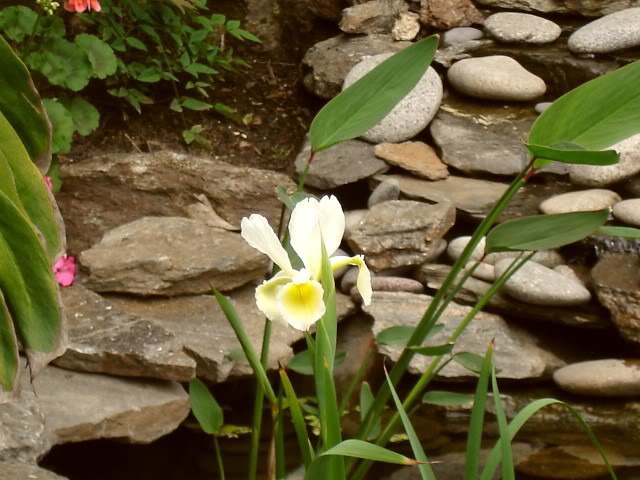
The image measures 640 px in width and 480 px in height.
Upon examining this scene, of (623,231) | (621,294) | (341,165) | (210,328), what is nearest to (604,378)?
(621,294)

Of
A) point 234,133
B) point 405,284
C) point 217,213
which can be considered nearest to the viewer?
point 405,284

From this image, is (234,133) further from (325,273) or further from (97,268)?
(325,273)

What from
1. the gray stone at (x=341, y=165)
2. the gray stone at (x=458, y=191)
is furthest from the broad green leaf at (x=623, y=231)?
the gray stone at (x=341, y=165)

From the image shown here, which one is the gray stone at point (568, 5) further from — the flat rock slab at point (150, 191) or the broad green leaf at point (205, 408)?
the broad green leaf at point (205, 408)

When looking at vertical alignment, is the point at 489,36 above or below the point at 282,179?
above

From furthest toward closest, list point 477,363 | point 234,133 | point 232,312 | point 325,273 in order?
point 234,133, point 477,363, point 232,312, point 325,273

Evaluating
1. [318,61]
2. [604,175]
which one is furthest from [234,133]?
[604,175]
